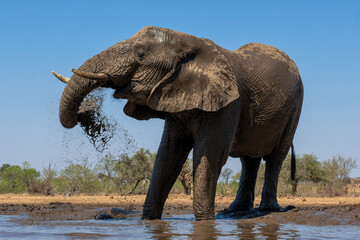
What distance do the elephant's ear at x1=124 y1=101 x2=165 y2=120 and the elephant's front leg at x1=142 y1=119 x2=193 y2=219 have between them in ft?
0.79

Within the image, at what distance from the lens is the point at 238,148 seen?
698 cm

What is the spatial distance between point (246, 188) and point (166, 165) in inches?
80.3

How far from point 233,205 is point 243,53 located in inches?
98.1

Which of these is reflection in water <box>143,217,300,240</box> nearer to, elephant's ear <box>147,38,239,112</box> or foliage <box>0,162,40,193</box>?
elephant's ear <box>147,38,239,112</box>

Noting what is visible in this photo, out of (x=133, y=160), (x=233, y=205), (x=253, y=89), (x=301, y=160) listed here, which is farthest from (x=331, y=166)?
(x=253, y=89)

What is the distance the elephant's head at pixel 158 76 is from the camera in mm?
5703

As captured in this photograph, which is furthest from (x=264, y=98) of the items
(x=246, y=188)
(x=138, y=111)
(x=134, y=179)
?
(x=134, y=179)

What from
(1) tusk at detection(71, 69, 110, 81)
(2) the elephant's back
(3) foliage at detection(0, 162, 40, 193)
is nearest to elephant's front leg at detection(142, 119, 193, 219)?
(2) the elephant's back

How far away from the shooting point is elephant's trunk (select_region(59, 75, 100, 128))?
18.6 ft

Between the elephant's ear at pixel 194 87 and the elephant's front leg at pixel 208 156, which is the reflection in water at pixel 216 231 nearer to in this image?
the elephant's front leg at pixel 208 156

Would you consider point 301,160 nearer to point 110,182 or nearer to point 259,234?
point 110,182

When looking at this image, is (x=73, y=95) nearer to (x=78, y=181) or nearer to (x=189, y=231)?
(x=189, y=231)

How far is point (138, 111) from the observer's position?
643cm

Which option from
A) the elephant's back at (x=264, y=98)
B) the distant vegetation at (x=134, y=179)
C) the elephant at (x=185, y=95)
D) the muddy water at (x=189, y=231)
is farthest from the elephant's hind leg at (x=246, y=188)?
the distant vegetation at (x=134, y=179)
